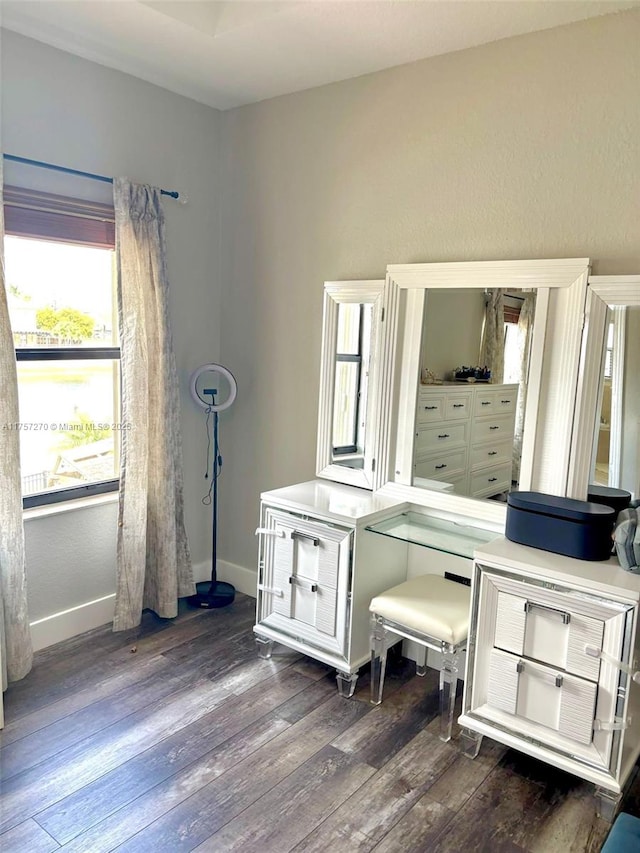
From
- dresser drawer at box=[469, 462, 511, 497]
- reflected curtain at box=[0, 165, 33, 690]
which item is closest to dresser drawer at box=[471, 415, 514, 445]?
dresser drawer at box=[469, 462, 511, 497]

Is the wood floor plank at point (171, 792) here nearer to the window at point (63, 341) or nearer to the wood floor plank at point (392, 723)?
the wood floor plank at point (392, 723)

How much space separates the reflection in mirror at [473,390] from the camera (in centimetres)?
246

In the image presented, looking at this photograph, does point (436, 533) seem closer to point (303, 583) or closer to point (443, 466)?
point (443, 466)

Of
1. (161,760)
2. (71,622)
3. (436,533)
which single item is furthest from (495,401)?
(71,622)

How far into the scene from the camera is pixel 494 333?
249 centimetres

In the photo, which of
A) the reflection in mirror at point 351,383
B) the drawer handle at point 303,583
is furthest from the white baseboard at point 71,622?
the reflection in mirror at point 351,383

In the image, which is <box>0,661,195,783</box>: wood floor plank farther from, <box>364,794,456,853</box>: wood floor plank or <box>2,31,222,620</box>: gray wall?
<box>364,794,456,853</box>: wood floor plank

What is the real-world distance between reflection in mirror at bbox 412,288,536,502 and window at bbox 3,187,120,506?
1.49 metres

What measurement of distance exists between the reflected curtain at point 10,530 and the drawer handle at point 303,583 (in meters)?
1.10

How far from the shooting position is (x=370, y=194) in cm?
286

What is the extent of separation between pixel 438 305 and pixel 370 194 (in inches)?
24.8

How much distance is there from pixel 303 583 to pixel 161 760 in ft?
2.77

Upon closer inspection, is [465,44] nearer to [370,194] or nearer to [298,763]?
[370,194]

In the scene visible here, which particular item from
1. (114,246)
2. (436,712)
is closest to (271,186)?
(114,246)
